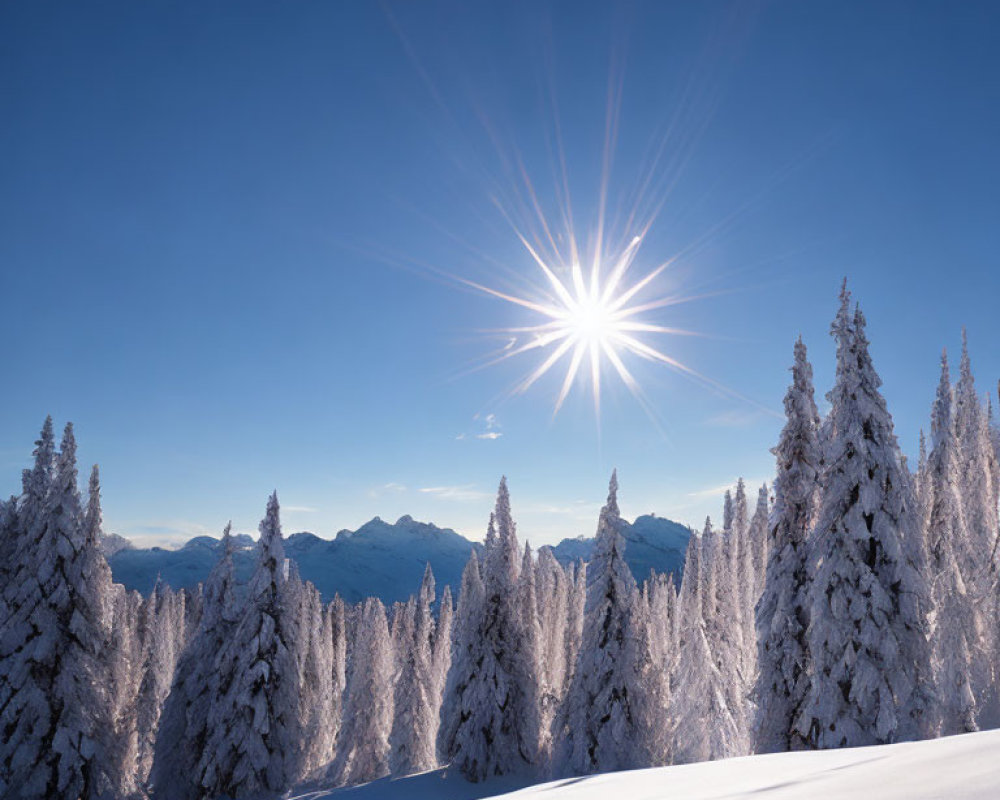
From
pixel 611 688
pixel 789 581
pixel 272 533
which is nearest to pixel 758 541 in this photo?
pixel 611 688

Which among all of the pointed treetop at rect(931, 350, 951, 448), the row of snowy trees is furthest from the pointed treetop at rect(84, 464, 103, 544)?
the pointed treetop at rect(931, 350, 951, 448)

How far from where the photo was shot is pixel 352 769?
135 ft

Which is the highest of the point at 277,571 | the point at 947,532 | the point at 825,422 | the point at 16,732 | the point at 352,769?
the point at 825,422

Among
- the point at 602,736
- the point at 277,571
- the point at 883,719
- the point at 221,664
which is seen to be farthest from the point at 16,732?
the point at 883,719

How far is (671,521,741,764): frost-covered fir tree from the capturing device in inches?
1118

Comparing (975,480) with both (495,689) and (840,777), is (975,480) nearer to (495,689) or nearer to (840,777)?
(495,689)

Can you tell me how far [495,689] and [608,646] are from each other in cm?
680

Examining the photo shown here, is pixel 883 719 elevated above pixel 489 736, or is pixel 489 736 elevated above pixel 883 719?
pixel 883 719

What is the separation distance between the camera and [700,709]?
29.2 m

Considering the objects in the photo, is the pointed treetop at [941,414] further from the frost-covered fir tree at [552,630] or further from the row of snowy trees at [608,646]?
the frost-covered fir tree at [552,630]

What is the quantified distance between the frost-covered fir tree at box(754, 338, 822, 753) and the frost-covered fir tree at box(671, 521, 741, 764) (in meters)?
12.9

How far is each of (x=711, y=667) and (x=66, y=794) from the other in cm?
2819

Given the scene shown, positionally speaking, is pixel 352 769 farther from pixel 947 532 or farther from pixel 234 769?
pixel 947 532

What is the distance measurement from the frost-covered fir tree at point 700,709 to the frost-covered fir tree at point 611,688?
13.8 ft
